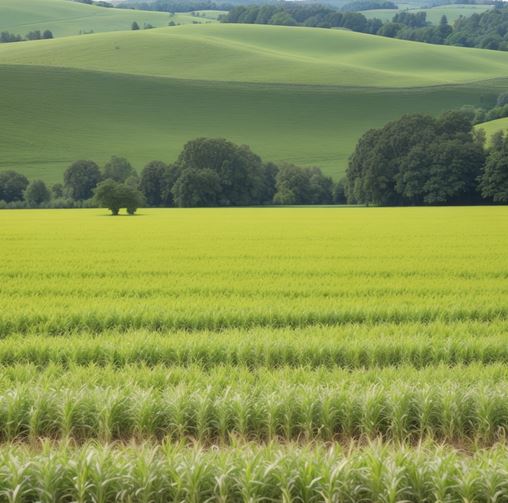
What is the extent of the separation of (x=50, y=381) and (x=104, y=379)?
667 mm

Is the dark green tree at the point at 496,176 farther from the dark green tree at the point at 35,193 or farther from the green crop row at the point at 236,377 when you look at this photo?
the green crop row at the point at 236,377

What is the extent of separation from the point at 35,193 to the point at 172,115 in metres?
48.5

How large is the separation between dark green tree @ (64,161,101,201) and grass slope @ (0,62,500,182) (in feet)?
39.2

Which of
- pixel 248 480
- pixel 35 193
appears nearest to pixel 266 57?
pixel 35 193

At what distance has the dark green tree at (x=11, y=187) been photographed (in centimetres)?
9419

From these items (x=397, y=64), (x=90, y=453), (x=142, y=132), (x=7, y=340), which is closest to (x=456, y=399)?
(x=90, y=453)

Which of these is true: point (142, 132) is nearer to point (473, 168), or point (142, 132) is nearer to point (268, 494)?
point (473, 168)

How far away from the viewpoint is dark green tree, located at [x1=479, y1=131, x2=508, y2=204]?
72.9 metres

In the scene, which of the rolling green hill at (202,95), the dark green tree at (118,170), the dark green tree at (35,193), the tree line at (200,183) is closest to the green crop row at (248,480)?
the tree line at (200,183)

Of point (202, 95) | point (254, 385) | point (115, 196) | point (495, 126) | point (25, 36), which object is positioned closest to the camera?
point (254, 385)

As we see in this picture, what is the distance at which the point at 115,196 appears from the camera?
60.3 meters

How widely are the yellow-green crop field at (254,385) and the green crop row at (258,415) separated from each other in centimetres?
2

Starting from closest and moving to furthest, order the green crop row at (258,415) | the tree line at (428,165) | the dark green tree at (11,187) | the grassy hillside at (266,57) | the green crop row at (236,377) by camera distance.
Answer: the green crop row at (258,415)
the green crop row at (236,377)
the tree line at (428,165)
the dark green tree at (11,187)
the grassy hillside at (266,57)

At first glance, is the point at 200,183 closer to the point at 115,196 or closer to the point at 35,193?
the point at 35,193
